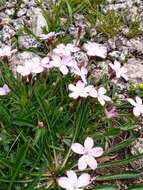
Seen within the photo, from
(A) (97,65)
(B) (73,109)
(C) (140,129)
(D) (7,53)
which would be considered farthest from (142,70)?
(D) (7,53)

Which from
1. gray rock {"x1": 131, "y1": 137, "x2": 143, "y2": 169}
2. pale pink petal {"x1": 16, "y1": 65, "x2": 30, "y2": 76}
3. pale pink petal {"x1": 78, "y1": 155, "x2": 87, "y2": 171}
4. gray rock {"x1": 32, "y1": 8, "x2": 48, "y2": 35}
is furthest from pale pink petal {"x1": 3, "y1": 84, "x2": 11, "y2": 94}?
gray rock {"x1": 32, "y1": 8, "x2": 48, "y2": 35}

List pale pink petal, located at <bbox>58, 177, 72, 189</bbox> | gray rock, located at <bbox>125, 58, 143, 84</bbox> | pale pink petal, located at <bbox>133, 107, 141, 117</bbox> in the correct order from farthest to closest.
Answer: gray rock, located at <bbox>125, 58, 143, 84</bbox>
pale pink petal, located at <bbox>133, 107, 141, 117</bbox>
pale pink petal, located at <bbox>58, 177, 72, 189</bbox>

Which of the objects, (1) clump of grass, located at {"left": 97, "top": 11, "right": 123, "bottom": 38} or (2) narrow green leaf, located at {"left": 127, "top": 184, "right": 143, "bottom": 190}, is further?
(1) clump of grass, located at {"left": 97, "top": 11, "right": 123, "bottom": 38}

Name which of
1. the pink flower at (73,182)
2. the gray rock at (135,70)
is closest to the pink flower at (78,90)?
the pink flower at (73,182)

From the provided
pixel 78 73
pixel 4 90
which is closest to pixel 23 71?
pixel 4 90

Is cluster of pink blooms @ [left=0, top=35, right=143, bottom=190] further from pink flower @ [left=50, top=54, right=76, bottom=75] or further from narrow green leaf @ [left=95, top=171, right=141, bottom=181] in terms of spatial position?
narrow green leaf @ [left=95, top=171, right=141, bottom=181]

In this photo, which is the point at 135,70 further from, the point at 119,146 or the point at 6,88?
the point at 6,88
